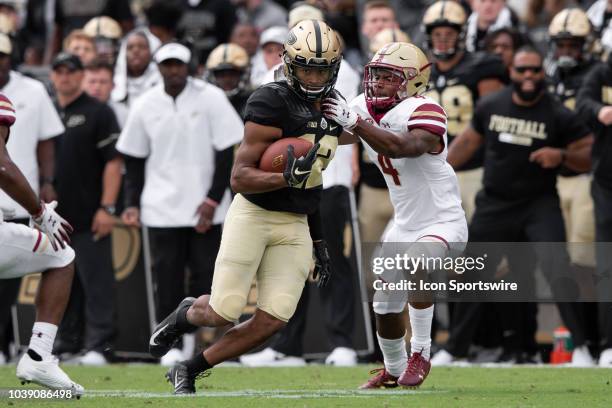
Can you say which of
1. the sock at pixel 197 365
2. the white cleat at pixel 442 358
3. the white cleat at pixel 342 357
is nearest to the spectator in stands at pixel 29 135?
the white cleat at pixel 342 357

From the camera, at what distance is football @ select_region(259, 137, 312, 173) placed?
6945 mm

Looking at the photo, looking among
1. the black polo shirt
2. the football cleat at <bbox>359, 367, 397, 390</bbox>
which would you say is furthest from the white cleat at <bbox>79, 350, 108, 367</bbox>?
the football cleat at <bbox>359, 367, 397, 390</bbox>

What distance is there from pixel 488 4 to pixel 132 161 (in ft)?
11.1

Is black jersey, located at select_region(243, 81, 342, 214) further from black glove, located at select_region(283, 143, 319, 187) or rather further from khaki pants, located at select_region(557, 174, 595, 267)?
khaki pants, located at select_region(557, 174, 595, 267)

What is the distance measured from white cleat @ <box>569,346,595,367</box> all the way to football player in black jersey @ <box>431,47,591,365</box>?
0.77 ft

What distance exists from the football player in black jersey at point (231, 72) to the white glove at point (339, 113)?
3788 millimetres

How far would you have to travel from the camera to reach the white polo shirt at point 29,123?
9875 millimetres

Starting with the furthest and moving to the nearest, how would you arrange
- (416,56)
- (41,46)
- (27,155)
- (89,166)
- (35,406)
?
(41,46)
(89,166)
(27,155)
(416,56)
(35,406)

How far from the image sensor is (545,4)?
12820 mm

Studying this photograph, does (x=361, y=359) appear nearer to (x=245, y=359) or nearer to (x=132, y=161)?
(x=245, y=359)

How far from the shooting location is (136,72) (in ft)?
37.1

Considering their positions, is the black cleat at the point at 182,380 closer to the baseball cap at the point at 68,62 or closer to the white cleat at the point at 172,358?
the white cleat at the point at 172,358

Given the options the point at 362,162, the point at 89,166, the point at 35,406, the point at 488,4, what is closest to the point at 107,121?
the point at 89,166

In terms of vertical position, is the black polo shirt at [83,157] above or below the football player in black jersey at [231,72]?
below
